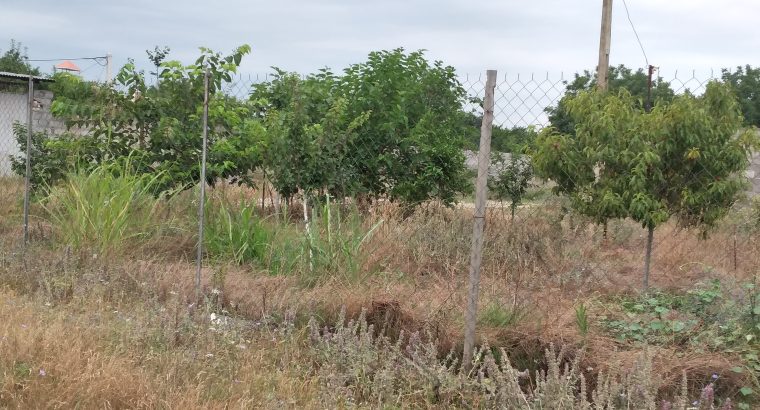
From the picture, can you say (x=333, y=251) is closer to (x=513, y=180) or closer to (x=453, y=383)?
(x=453, y=383)

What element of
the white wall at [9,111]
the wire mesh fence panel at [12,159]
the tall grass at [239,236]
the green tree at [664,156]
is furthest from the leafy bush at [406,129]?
the white wall at [9,111]

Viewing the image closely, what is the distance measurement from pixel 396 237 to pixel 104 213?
250 centimetres

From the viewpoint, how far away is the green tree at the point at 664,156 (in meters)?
6.03

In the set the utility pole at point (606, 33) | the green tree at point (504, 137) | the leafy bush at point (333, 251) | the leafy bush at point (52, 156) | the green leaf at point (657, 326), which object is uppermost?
the utility pole at point (606, 33)

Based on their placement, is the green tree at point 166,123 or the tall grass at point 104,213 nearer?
the tall grass at point 104,213

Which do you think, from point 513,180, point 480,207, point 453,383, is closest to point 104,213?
point 480,207

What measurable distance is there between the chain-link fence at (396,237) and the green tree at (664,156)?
150 mm

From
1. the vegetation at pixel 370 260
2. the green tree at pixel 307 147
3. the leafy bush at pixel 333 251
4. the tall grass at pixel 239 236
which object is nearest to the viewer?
the vegetation at pixel 370 260

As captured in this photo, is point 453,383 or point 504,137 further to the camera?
point 504,137

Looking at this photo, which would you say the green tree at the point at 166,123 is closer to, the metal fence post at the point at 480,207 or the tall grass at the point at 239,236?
the tall grass at the point at 239,236

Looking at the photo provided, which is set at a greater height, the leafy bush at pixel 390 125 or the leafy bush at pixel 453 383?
the leafy bush at pixel 390 125

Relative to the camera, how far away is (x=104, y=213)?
6.97 m

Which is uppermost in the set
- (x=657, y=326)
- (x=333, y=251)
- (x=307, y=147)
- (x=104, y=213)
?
(x=307, y=147)

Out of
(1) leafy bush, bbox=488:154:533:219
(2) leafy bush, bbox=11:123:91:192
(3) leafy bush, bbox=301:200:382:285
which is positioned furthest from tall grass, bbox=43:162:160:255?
(1) leafy bush, bbox=488:154:533:219
